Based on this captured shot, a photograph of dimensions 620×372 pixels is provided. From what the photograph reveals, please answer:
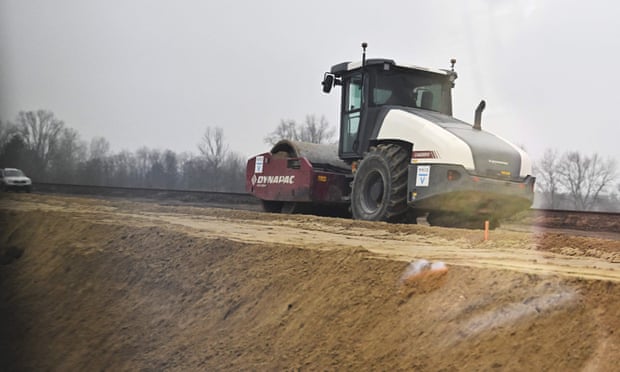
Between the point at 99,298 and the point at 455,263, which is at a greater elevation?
the point at 455,263

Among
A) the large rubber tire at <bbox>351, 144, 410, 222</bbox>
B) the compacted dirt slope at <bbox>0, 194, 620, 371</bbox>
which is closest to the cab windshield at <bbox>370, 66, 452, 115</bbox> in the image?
the large rubber tire at <bbox>351, 144, 410, 222</bbox>

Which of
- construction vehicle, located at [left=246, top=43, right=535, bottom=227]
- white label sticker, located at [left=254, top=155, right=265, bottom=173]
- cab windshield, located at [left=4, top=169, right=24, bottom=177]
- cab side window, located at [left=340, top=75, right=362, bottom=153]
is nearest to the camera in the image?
construction vehicle, located at [left=246, top=43, right=535, bottom=227]

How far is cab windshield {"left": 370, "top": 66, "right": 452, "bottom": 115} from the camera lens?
995 centimetres

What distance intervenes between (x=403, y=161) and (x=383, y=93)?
4.78ft

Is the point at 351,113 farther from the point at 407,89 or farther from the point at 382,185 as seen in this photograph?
the point at 382,185

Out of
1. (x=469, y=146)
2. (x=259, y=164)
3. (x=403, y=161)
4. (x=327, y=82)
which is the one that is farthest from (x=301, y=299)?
(x=259, y=164)

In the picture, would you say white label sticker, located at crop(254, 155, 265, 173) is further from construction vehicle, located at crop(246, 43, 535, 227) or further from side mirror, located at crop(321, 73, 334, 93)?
side mirror, located at crop(321, 73, 334, 93)

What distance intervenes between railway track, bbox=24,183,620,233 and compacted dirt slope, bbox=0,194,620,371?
391 centimetres

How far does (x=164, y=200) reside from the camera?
55.6 ft

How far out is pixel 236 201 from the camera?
63.4ft

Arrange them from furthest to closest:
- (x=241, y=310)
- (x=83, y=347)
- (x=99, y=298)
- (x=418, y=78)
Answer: (x=418, y=78) → (x=99, y=298) → (x=83, y=347) → (x=241, y=310)

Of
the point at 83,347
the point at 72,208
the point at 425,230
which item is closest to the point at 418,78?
the point at 425,230

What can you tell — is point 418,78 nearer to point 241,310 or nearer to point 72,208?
point 241,310

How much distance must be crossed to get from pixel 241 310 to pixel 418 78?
5.94 m
